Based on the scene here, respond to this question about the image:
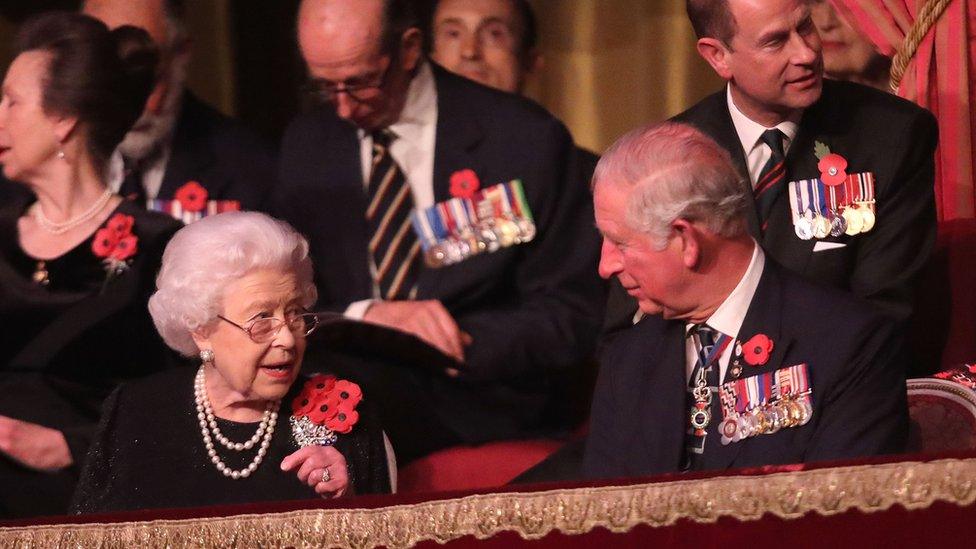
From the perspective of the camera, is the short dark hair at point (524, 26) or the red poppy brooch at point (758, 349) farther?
the short dark hair at point (524, 26)

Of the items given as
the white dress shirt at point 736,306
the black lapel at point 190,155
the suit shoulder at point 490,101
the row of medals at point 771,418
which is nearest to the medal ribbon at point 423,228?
the suit shoulder at point 490,101

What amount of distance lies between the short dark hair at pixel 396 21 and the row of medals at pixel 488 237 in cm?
53

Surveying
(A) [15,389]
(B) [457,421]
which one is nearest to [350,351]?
(B) [457,421]

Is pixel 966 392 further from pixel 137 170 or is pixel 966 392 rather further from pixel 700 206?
pixel 137 170

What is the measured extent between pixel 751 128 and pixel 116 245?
1513mm

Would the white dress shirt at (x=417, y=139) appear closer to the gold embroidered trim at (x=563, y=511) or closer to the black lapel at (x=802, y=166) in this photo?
the black lapel at (x=802, y=166)

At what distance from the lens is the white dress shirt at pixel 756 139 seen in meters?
3.15

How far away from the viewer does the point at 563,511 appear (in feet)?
7.50

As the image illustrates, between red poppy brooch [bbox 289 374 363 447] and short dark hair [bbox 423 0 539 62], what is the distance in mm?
1408

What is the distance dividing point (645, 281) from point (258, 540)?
2.75 feet

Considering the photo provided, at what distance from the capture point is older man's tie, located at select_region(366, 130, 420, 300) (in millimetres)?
3680

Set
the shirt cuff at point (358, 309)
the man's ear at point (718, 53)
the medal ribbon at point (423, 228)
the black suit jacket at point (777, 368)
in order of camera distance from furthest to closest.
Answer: the medal ribbon at point (423, 228) < the shirt cuff at point (358, 309) < the man's ear at point (718, 53) < the black suit jacket at point (777, 368)

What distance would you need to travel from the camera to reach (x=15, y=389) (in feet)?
11.3

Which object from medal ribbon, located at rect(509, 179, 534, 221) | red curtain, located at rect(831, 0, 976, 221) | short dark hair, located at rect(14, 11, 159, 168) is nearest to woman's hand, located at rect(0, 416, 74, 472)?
short dark hair, located at rect(14, 11, 159, 168)
